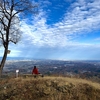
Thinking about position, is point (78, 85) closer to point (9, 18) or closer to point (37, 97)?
point (37, 97)

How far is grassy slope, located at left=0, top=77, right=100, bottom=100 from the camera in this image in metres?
13.5

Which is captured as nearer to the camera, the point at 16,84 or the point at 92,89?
the point at 92,89

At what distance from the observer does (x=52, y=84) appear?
14930 mm

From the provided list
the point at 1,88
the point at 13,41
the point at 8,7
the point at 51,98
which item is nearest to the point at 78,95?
the point at 51,98

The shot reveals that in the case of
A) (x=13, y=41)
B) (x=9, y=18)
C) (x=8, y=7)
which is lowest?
(x=13, y=41)

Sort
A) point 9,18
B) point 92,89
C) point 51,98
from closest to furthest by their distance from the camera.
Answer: point 51,98 < point 92,89 < point 9,18

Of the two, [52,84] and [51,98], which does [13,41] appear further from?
[51,98]

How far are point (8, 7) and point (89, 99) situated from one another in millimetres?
14322

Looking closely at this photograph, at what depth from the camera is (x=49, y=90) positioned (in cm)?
1412

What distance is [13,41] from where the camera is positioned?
21.9m

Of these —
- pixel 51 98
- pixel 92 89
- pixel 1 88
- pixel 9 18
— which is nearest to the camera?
pixel 51 98

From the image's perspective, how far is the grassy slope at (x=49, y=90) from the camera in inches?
530

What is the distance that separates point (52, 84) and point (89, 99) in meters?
3.35

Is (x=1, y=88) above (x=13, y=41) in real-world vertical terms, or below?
below
